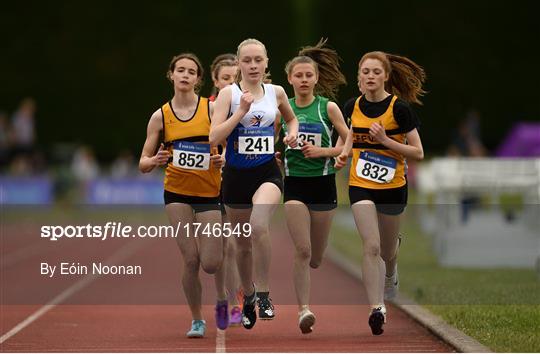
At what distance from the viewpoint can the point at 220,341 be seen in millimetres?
10805

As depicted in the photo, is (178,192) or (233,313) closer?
(178,192)

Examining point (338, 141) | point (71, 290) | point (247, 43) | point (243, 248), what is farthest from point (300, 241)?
point (71, 290)

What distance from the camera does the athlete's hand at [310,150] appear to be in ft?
34.8

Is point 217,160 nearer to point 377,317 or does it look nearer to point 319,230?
point 319,230

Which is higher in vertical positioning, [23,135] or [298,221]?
[23,135]

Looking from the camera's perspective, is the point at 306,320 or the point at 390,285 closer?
the point at 306,320

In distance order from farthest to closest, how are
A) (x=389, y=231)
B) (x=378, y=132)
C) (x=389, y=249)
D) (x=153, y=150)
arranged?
(x=389, y=249) → (x=389, y=231) → (x=153, y=150) → (x=378, y=132)

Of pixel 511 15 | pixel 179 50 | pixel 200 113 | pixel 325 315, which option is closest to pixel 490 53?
pixel 511 15

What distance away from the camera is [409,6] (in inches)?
1540

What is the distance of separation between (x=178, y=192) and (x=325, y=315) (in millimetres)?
2882

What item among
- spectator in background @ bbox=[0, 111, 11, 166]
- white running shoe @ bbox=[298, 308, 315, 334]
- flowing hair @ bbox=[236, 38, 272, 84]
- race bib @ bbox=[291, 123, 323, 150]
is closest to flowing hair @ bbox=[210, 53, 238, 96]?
flowing hair @ bbox=[236, 38, 272, 84]

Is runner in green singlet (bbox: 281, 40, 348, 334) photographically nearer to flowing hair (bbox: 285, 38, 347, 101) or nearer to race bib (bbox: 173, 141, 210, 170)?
flowing hair (bbox: 285, 38, 347, 101)

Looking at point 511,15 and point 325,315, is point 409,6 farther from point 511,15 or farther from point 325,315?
point 325,315

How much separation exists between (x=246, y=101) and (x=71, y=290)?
691 cm
